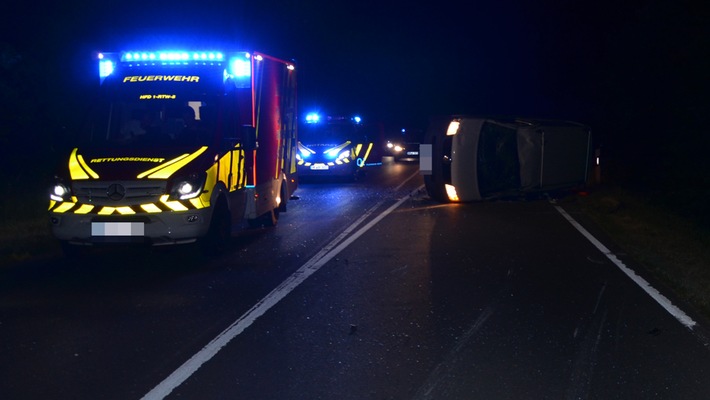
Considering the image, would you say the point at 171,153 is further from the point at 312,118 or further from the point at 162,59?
the point at 312,118

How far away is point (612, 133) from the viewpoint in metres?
45.6

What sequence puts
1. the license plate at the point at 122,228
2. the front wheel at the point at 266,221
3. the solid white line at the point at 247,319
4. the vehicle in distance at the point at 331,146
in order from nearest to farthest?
the solid white line at the point at 247,319
the license plate at the point at 122,228
the front wheel at the point at 266,221
the vehicle in distance at the point at 331,146

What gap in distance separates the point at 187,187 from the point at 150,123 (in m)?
1.54

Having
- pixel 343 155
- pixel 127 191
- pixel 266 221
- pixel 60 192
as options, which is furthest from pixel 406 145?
pixel 127 191

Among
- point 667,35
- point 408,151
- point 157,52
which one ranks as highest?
point 667,35

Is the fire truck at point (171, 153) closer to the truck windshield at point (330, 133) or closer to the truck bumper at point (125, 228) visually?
the truck bumper at point (125, 228)

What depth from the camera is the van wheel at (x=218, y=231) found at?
1158 cm

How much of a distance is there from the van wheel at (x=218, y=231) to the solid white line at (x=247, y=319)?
1268 millimetres

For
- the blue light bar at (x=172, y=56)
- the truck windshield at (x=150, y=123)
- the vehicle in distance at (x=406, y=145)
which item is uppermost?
the blue light bar at (x=172, y=56)

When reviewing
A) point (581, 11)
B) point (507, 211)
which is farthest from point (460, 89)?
point (507, 211)

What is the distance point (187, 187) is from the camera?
11.0m

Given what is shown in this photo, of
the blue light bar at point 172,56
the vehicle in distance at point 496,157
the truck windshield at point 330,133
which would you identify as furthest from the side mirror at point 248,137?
the truck windshield at point 330,133

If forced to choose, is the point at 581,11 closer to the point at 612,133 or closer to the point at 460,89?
the point at 612,133

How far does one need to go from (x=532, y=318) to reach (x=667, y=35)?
29.8m
